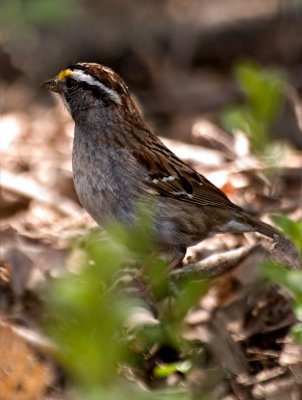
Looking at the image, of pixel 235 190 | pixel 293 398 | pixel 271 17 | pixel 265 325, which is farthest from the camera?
pixel 271 17

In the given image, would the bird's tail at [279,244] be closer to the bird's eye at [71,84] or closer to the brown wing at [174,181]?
the brown wing at [174,181]

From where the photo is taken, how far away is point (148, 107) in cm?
1020

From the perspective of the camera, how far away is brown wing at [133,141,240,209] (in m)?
5.95

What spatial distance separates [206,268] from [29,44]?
574 cm

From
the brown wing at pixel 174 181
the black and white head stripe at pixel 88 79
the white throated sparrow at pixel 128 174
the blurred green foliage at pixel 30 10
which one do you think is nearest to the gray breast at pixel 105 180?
the white throated sparrow at pixel 128 174

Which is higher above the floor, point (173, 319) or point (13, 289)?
point (173, 319)

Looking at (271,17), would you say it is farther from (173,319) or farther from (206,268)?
(173,319)

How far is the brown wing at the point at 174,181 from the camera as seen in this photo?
234 inches

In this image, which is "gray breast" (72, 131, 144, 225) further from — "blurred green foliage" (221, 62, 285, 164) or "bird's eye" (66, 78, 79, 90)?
"blurred green foliage" (221, 62, 285, 164)

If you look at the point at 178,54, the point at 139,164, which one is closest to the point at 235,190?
the point at 139,164

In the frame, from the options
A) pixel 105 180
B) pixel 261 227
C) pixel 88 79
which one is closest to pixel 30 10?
pixel 88 79

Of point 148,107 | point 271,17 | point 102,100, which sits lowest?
point 148,107

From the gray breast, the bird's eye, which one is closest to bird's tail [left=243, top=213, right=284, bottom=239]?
the gray breast

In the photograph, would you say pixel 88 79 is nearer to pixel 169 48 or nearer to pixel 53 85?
pixel 53 85
